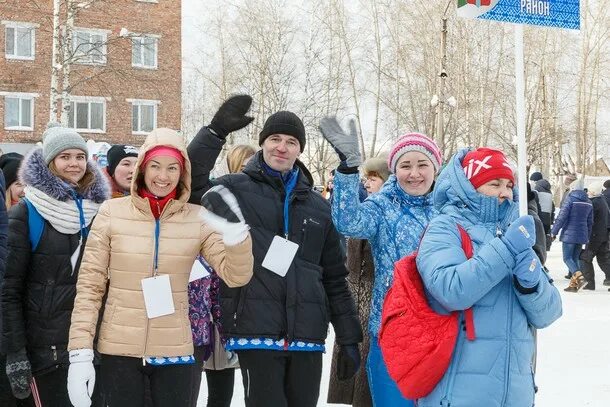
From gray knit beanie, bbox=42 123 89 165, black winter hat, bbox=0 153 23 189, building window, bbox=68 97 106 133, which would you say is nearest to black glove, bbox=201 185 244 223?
gray knit beanie, bbox=42 123 89 165

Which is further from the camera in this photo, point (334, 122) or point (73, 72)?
point (73, 72)

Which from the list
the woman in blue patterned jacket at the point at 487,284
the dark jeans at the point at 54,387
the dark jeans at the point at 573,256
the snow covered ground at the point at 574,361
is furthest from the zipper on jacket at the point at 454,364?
the dark jeans at the point at 573,256

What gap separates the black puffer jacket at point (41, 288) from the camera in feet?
13.1

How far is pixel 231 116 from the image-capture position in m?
3.95

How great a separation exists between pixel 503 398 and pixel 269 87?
33051mm

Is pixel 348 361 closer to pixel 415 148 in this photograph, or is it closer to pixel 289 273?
pixel 289 273

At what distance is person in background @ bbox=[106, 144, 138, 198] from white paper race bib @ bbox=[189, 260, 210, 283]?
105 cm

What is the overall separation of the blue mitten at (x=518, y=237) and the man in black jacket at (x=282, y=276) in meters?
1.09

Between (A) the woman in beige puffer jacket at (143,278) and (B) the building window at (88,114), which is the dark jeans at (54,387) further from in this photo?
(B) the building window at (88,114)

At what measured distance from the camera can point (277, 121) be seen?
3.89 metres

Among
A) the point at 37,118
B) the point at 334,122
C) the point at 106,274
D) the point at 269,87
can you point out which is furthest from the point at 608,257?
the point at 37,118

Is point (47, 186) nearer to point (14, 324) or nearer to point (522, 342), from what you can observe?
point (14, 324)

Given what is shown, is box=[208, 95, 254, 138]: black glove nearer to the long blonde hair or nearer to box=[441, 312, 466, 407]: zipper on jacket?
the long blonde hair

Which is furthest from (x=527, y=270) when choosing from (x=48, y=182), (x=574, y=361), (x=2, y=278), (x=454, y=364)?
(x=574, y=361)
